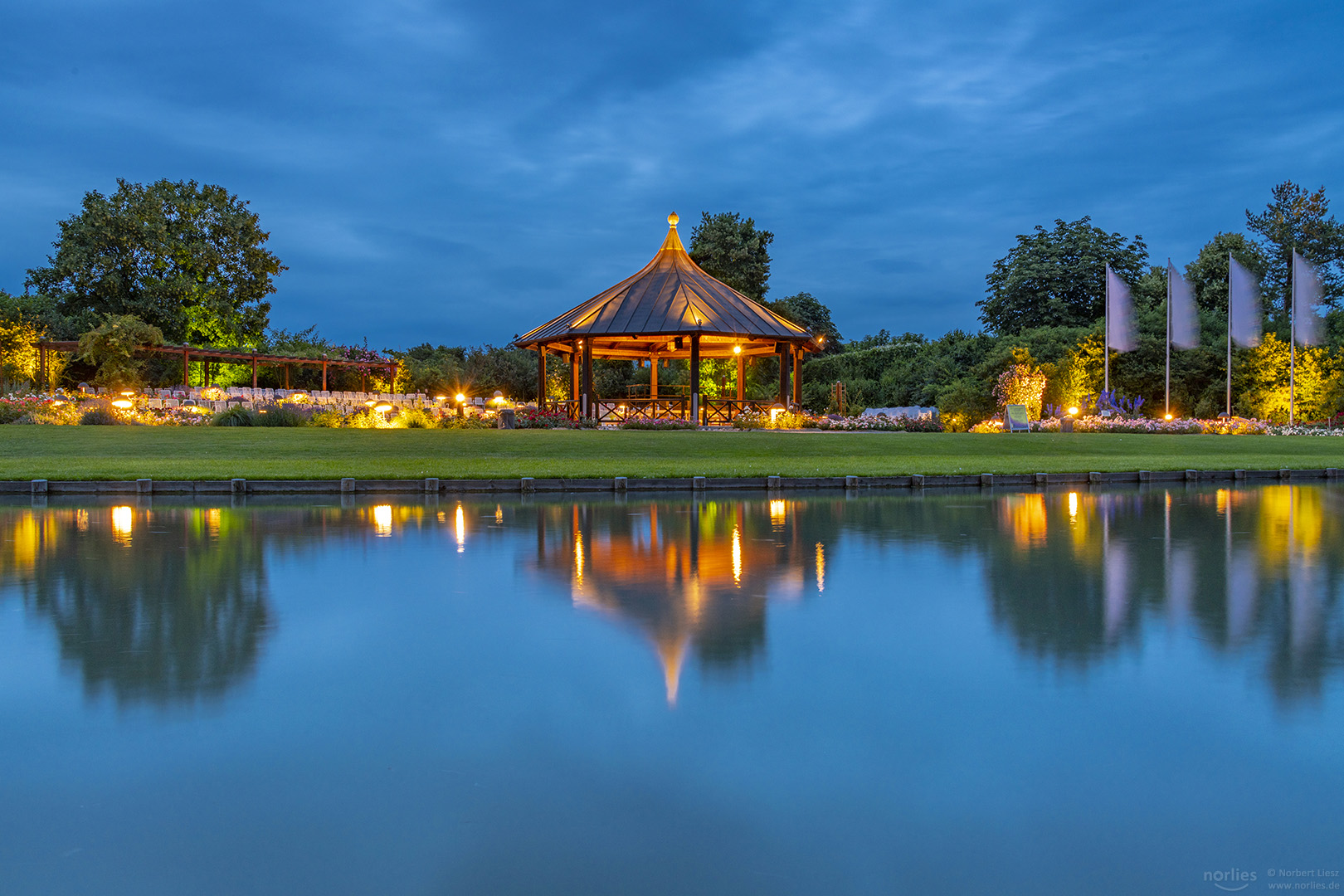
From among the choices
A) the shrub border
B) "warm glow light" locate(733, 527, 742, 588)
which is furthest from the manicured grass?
"warm glow light" locate(733, 527, 742, 588)

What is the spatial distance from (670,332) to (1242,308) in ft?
56.9

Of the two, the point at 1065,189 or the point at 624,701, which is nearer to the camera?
the point at 624,701

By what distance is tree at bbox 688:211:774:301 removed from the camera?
38.4 metres

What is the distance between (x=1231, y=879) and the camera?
2.07m

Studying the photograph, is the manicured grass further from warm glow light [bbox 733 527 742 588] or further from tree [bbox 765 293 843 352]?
tree [bbox 765 293 843 352]

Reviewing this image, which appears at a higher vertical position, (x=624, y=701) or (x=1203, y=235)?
(x=1203, y=235)

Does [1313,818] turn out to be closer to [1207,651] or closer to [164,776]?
[1207,651]

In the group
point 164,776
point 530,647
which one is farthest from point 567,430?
point 164,776

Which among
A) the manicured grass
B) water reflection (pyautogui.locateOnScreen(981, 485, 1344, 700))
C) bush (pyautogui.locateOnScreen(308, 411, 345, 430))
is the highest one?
bush (pyautogui.locateOnScreen(308, 411, 345, 430))

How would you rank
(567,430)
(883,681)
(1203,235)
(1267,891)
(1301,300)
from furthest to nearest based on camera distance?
(1203,235), (1301,300), (567,430), (883,681), (1267,891)

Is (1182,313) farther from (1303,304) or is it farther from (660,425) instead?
(660,425)

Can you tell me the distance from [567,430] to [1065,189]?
4314 cm

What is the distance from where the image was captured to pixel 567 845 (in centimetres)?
219

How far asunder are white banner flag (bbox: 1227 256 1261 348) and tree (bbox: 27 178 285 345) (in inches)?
1385
